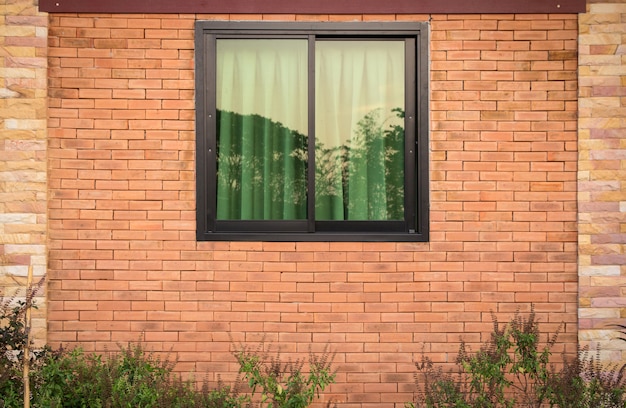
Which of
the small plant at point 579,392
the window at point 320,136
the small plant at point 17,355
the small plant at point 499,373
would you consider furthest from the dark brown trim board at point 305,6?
the small plant at point 579,392

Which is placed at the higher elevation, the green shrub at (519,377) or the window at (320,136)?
the window at (320,136)

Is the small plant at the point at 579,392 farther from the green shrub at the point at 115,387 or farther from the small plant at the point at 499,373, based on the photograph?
the green shrub at the point at 115,387

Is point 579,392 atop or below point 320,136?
below

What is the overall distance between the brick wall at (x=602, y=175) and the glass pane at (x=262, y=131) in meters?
2.12

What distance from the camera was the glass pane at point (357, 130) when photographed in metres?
6.04

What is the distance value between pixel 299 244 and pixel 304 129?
89cm

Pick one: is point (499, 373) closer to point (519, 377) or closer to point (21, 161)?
point (519, 377)

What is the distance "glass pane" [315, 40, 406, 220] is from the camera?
6.04m

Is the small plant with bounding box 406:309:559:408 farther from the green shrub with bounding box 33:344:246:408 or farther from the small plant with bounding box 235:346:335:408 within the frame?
the green shrub with bounding box 33:344:246:408

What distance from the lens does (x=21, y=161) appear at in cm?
579

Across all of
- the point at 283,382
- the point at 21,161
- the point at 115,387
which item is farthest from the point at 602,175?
the point at 21,161

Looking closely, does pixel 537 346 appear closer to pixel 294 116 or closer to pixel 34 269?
pixel 294 116

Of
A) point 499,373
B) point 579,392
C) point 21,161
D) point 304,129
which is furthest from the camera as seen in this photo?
point 304,129

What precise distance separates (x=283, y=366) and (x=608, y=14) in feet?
11.8
